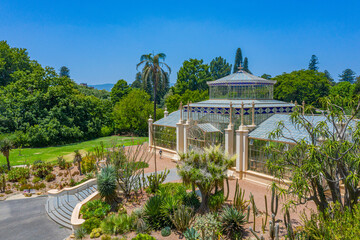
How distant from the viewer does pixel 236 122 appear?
18453mm

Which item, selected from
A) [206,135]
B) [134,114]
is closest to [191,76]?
[134,114]

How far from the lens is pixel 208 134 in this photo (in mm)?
19281

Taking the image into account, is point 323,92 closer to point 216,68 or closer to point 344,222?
point 216,68

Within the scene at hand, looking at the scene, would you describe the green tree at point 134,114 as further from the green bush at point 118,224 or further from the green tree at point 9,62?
the green bush at point 118,224

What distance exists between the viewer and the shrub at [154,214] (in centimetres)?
1128

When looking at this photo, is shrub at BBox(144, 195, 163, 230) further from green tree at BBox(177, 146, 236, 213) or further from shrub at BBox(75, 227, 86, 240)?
shrub at BBox(75, 227, 86, 240)

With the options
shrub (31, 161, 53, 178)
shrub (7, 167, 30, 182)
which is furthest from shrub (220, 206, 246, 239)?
shrub (7, 167, 30, 182)

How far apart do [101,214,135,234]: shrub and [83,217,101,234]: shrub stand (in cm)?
38

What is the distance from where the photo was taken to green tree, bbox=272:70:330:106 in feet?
144

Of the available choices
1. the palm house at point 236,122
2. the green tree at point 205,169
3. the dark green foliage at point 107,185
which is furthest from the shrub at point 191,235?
the palm house at point 236,122

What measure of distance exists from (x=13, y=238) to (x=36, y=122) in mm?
28724

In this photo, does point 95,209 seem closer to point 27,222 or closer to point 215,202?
point 27,222

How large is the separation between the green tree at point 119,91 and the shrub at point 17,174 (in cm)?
3515

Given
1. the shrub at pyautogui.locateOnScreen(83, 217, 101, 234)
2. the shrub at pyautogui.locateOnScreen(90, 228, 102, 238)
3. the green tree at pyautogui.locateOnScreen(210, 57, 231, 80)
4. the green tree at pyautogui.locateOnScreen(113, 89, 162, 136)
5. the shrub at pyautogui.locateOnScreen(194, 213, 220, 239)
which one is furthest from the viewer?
the green tree at pyautogui.locateOnScreen(210, 57, 231, 80)
